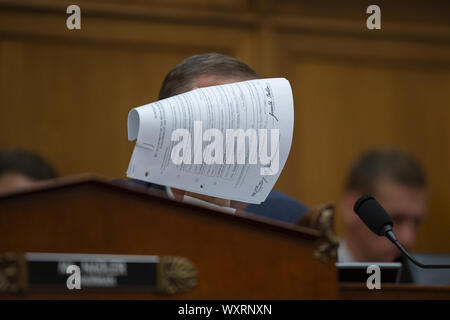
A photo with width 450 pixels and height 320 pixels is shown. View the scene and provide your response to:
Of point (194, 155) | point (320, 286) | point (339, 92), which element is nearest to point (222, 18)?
point (339, 92)

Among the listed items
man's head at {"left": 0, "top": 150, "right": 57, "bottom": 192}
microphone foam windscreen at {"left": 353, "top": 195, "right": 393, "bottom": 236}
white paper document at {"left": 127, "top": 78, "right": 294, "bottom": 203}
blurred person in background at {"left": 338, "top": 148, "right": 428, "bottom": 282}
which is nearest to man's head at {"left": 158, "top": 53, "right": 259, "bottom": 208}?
white paper document at {"left": 127, "top": 78, "right": 294, "bottom": 203}

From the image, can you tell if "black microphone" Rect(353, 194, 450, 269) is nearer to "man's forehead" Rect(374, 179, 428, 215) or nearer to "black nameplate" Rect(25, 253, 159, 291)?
"black nameplate" Rect(25, 253, 159, 291)

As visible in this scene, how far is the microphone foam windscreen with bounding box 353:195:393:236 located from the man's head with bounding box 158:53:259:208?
32cm

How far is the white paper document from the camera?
2.59ft

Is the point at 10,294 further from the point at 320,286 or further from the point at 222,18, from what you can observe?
the point at 222,18

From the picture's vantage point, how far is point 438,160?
98.7 inches

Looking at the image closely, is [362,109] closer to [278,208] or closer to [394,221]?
[394,221]

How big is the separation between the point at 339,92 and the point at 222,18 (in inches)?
19.6

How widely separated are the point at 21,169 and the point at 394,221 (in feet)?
3.81

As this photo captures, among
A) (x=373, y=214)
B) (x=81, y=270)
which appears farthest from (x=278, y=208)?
(x=81, y=270)

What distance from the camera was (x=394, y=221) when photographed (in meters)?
2.20

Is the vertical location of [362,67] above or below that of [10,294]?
above
